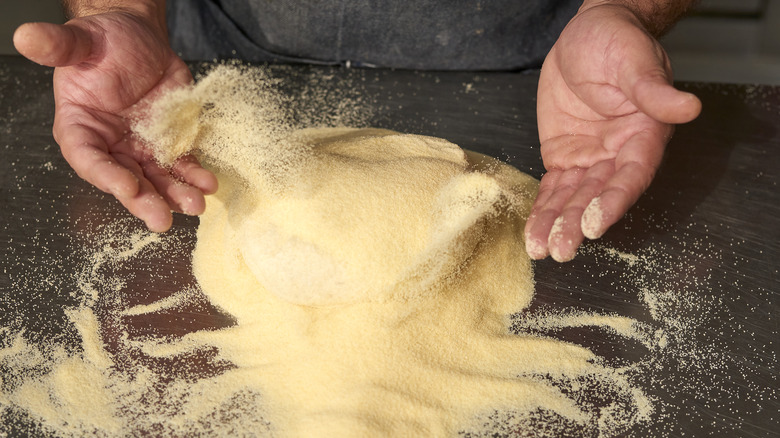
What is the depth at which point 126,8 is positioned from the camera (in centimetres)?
116

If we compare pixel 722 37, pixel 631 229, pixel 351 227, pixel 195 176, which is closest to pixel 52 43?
pixel 195 176

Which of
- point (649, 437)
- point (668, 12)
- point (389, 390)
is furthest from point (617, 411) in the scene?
point (668, 12)

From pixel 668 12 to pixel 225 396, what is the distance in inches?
42.7

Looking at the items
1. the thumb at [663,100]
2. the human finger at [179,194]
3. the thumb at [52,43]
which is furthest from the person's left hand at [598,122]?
the thumb at [52,43]

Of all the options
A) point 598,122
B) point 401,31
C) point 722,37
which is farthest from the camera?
point 722,37

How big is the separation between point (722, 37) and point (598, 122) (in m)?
2.25

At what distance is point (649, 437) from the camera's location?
790 mm

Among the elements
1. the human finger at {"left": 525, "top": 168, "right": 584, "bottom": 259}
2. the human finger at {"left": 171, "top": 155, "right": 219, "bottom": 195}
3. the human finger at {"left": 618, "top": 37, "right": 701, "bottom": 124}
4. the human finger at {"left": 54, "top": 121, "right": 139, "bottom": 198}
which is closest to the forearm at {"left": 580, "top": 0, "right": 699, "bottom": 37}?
the human finger at {"left": 618, "top": 37, "right": 701, "bottom": 124}

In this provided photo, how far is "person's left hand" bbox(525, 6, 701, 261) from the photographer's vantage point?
0.86 meters

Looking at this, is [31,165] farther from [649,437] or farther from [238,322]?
[649,437]

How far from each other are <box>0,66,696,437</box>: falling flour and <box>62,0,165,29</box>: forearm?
228 mm

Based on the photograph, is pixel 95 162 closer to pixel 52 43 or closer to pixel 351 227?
pixel 52 43

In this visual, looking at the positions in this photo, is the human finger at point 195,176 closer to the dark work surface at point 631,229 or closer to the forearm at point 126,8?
the dark work surface at point 631,229

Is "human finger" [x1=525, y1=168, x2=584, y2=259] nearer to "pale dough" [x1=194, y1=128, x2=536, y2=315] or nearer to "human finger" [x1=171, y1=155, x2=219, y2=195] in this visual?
"pale dough" [x1=194, y1=128, x2=536, y2=315]
